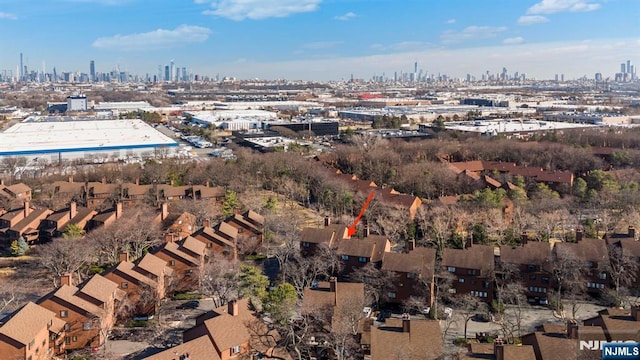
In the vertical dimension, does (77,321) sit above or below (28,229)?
below

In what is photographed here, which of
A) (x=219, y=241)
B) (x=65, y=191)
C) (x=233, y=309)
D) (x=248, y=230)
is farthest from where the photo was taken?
(x=65, y=191)

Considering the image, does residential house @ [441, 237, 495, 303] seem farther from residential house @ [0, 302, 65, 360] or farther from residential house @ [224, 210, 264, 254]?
residential house @ [0, 302, 65, 360]

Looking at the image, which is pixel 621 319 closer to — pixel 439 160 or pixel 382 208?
pixel 382 208

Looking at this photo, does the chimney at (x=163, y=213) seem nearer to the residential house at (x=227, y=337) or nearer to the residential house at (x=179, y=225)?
the residential house at (x=179, y=225)

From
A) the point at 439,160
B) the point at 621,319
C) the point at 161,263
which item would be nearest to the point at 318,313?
the point at 161,263

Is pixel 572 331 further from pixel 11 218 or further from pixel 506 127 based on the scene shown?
Answer: pixel 506 127

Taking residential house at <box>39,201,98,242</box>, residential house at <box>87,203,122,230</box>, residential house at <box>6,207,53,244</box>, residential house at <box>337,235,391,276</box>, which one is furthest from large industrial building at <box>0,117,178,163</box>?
residential house at <box>337,235,391,276</box>

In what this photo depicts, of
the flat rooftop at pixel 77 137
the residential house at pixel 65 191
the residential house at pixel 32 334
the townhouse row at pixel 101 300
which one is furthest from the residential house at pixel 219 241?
the flat rooftop at pixel 77 137

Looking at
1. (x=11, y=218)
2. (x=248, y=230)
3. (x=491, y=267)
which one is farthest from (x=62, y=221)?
(x=491, y=267)
